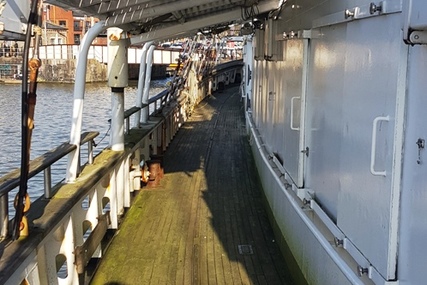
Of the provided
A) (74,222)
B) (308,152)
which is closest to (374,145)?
(308,152)

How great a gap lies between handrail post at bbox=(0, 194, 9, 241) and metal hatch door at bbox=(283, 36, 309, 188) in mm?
2630

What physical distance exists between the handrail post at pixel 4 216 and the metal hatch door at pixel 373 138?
2026 mm

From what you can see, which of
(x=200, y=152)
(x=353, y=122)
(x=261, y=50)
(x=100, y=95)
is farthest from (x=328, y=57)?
(x=100, y=95)

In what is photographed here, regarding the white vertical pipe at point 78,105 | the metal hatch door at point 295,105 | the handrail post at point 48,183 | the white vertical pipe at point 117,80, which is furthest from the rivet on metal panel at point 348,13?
the white vertical pipe at point 117,80

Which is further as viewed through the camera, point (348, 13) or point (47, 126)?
point (47, 126)

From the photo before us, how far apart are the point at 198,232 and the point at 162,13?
2456 millimetres

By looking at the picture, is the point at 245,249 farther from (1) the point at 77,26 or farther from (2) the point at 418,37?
(1) the point at 77,26

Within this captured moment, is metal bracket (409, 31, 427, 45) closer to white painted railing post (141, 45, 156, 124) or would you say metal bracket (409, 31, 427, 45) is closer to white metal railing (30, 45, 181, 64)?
white painted railing post (141, 45, 156, 124)

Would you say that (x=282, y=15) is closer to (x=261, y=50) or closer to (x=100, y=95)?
(x=261, y=50)

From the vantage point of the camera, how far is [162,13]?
569cm

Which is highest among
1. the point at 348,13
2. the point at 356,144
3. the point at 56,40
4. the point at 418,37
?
the point at 56,40

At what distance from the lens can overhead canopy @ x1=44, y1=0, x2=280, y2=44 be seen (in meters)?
5.19

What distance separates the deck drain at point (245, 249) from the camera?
5602 mm

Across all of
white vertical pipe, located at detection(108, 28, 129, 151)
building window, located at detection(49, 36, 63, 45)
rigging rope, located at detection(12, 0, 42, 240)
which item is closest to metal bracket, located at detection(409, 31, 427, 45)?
rigging rope, located at detection(12, 0, 42, 240)
